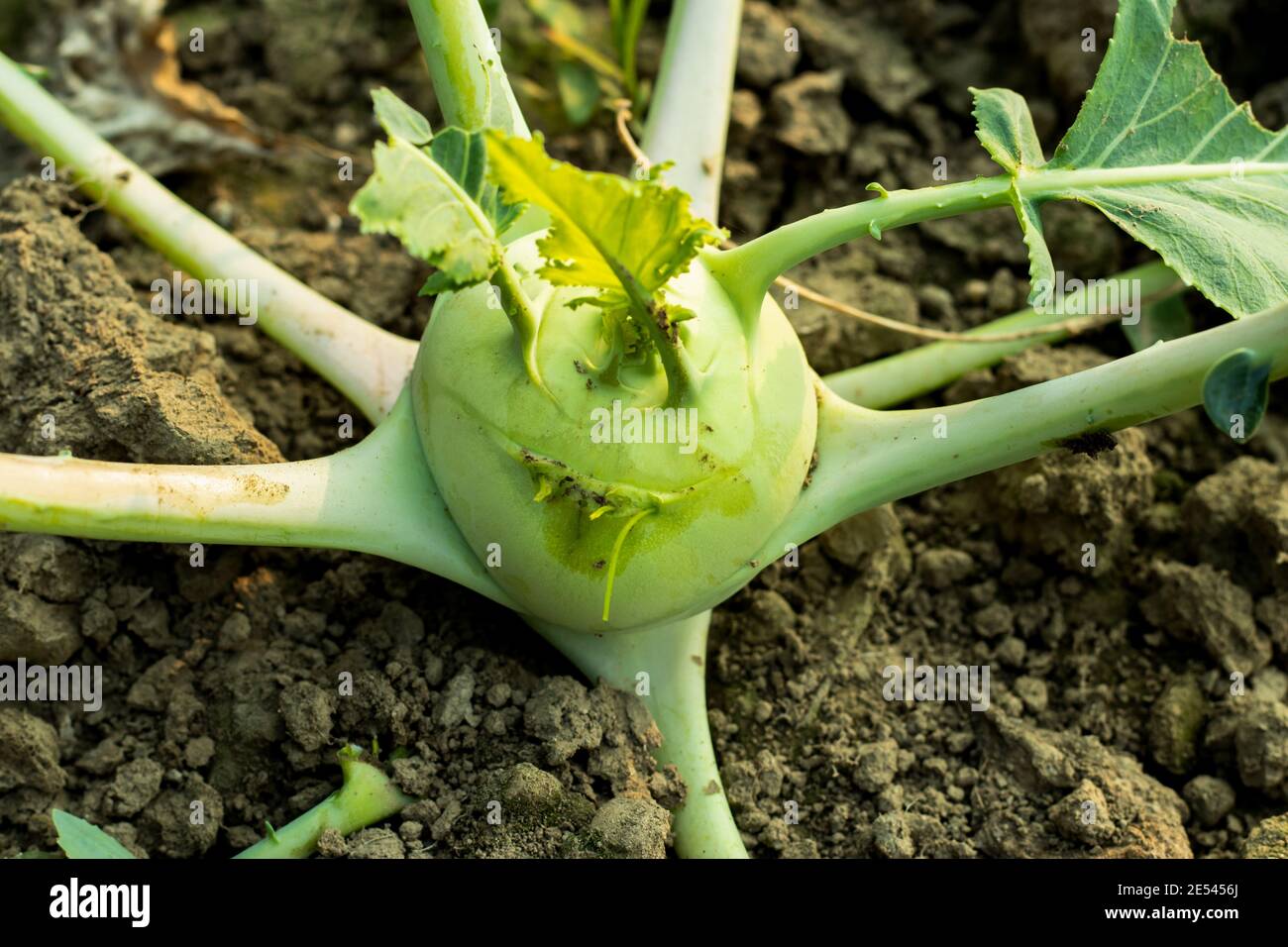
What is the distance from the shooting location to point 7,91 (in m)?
1.84

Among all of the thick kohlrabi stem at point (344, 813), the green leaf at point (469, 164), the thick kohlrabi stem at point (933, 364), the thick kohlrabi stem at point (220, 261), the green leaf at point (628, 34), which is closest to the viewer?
the green leaf at point (469, 164)

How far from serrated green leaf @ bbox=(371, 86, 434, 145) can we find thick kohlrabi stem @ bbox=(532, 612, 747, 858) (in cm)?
65

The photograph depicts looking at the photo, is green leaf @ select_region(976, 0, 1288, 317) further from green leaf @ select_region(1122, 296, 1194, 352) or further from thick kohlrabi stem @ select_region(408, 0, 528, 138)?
thick kohlrabi stem @ select_region(408, 0, 528, 138)

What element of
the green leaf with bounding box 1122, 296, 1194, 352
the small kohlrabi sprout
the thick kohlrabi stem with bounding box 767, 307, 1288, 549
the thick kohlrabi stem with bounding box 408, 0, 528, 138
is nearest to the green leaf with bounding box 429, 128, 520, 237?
the small kohlrabi sprout

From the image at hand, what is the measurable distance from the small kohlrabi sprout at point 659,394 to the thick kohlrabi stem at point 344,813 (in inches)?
0.6

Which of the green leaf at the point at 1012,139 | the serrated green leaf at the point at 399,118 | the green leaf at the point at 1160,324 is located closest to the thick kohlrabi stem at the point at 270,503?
the serrated green leaf at the point at 399,118

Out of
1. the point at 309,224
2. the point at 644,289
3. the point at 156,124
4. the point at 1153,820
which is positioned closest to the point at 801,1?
the point at 309,224

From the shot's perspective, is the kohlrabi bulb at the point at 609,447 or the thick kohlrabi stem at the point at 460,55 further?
the thick kohlrabi stem at the point at 460,55

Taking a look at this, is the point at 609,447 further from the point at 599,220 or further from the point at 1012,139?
the point at 1012,139

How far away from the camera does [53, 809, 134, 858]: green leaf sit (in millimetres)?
1429

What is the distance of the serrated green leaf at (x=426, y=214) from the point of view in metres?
1.16

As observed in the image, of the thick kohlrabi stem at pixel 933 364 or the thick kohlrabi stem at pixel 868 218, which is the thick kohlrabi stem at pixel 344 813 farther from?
the thick kohlrabi stem at pixel 933 364

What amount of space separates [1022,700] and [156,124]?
1695 millimetres

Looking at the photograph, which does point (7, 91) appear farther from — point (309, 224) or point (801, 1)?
point (801, 1)
